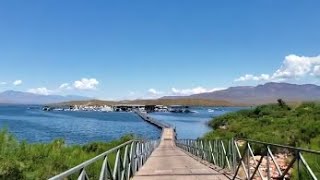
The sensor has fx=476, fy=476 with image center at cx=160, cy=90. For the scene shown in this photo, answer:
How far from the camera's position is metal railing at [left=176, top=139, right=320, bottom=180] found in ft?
27.8

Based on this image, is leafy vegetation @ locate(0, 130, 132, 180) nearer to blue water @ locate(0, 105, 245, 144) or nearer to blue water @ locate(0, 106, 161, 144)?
blue water @ locate(0, 106, 161, 144)

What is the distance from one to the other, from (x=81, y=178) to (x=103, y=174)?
2474 mm

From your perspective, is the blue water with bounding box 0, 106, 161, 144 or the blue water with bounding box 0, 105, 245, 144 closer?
the blue water with bounding box 0, 106, 161, 144

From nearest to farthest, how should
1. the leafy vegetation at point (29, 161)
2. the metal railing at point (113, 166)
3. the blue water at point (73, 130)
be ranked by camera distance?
the metal railing at point (113, 166), the leafy vegetation at point (29, 161), the blue water at point (73, 130)

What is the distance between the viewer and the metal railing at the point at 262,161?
848 cm

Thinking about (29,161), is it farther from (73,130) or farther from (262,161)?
(73,130)

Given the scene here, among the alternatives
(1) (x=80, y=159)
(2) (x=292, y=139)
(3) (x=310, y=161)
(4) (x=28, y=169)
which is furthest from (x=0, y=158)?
(2) (x=292, y=139)

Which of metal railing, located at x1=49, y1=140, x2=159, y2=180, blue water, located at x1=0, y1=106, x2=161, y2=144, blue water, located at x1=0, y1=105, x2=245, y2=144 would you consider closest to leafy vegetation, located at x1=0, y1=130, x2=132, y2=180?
metal railing, located at x1=49, y1=140, x2=159, y2=180

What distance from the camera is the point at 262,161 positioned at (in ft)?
52.5

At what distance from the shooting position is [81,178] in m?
6.72

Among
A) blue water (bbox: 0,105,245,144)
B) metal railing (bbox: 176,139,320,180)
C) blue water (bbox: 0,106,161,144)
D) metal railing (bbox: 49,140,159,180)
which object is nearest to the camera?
metal railing (bbox: 49,140,159,180)

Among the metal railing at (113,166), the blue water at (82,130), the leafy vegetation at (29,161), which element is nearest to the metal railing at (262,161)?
the metal railing at (113,166)

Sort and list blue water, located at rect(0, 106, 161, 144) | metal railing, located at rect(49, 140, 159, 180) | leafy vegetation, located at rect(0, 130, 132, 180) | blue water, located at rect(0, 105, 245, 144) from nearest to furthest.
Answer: metal railing, located at rect(49, 140, 159, 180) < leafy vegetation, located at rect(0, 130, 132, 180) < blue water, located at rect(0, 106, 161, 144) < blue water, located at rect(0, 105, 245, 144)

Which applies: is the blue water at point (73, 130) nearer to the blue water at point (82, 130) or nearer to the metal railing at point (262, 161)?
the blue water at point (82, 130)
